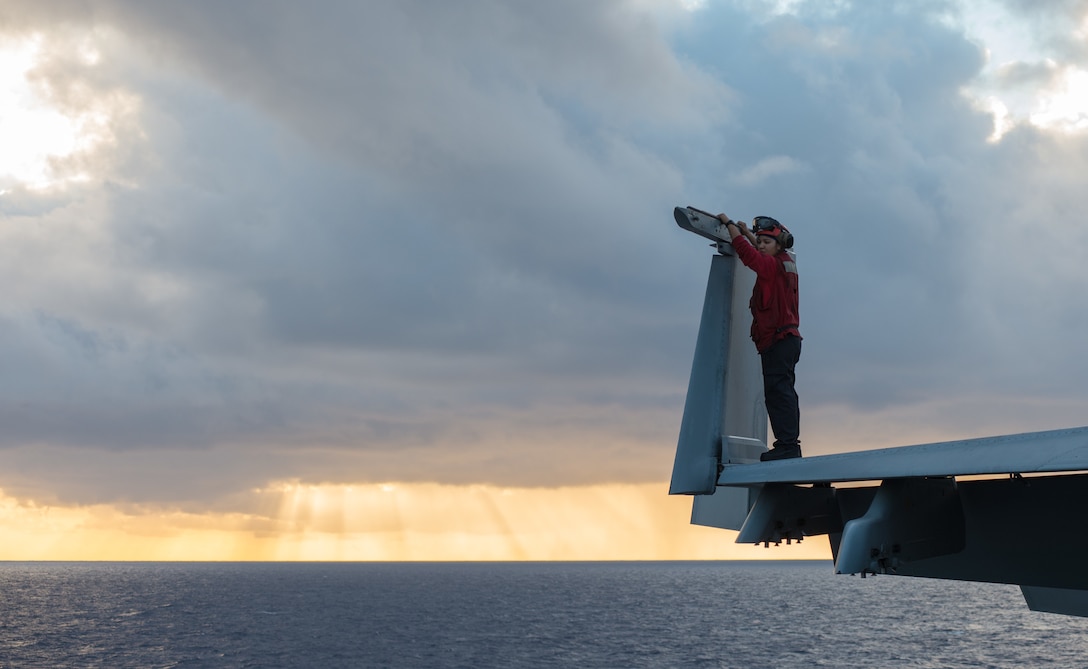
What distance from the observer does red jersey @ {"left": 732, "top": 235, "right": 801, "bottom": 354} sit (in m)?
10.3

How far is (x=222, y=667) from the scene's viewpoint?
9025cm

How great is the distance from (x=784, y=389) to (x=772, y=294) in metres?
1.11

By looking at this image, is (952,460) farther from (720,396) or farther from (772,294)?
(720,396)

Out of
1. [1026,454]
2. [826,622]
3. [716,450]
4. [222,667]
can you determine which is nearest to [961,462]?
[1026,454]

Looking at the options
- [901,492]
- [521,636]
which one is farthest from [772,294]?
[521,636]

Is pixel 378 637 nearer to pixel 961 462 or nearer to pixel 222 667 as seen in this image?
pixel 222 667

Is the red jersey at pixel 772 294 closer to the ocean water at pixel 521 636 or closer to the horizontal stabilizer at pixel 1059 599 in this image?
Result: the horizontal stabilizer at pixel 1059 599

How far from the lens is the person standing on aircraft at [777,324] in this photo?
10.3m

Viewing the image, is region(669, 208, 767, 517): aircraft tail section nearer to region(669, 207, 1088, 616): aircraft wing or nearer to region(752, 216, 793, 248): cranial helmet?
region(669, 207, 1088, 616): aircraft wing

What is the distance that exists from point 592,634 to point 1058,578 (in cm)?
12238

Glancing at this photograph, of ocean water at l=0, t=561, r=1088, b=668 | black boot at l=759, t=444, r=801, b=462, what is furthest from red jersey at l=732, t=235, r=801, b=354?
ocean water at l=0, t=561, r=1088, b=668

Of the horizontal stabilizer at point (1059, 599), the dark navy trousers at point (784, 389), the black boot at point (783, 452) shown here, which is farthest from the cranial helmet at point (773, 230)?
the horizontal stabilizer at point (1059, 599)

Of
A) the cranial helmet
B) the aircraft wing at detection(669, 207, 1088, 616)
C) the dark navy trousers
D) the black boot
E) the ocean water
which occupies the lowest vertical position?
the ocean water

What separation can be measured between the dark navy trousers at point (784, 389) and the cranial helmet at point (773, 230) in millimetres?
1125
